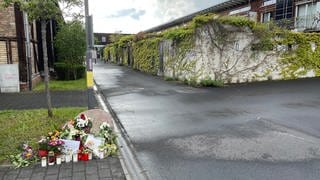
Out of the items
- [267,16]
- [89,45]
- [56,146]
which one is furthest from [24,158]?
[267,16]

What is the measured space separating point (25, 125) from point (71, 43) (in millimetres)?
11909

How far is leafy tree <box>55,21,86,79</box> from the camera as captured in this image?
18.1m

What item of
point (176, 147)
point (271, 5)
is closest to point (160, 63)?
point (271, 5)

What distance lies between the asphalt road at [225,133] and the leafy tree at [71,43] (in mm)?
7611

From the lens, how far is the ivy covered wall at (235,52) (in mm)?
14695

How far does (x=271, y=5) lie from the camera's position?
2438 centimetres

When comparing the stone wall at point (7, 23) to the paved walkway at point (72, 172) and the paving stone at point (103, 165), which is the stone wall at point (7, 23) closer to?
the paved walkway at point (72, 172)

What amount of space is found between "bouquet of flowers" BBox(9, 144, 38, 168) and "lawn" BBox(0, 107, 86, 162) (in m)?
0.27

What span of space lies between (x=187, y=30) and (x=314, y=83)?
6533 mm

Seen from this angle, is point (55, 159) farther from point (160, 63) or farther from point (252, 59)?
point (160, 63)

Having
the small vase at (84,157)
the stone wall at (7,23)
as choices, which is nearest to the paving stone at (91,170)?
the small vase at (84,157)

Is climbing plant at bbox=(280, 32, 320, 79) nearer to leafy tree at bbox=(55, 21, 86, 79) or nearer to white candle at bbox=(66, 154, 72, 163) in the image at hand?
leafy tree at bbox=(55, 21, 86, 79)

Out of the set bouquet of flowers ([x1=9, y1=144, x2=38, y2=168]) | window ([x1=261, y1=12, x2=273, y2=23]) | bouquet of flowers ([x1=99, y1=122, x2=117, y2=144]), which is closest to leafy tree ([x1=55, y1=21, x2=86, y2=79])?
bouquet of flowers ([x1=99, y1=122, x2=117, y2=144])

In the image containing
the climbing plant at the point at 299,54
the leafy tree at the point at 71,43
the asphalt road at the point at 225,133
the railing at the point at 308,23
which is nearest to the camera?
the asphalt road at the point at 225,133
